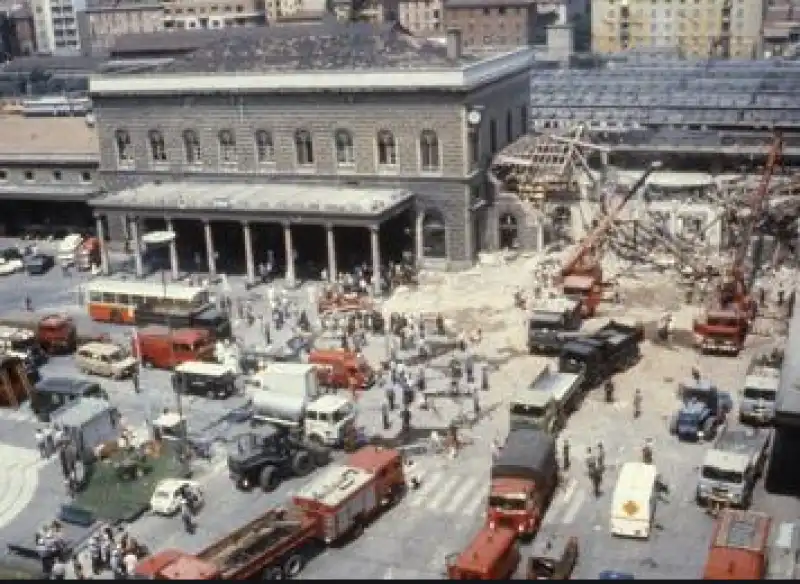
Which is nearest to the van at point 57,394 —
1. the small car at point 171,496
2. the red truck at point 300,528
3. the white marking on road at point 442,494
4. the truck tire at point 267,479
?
the small car at point 171,496

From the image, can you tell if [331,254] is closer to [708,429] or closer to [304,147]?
[304,147]

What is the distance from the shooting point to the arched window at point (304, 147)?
7200 centimetres

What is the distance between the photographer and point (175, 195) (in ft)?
237

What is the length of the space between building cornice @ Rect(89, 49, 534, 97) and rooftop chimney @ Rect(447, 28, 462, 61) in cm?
219

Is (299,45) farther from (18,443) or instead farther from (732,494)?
(732,494)

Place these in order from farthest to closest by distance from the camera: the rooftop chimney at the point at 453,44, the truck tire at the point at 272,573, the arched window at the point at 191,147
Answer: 1. the arched window at the point at 191,147
2. the rooftop chimney at the point at 453,44
3. the truck tire at the point at 272,573

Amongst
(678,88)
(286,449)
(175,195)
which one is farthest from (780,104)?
(286,449)

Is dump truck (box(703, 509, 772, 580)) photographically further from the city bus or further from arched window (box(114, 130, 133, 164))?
arched window (box(114, 130, 133, 164))

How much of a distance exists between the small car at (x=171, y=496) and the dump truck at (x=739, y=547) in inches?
746

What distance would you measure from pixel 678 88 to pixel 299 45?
39.6 metres

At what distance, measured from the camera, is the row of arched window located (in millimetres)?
69312

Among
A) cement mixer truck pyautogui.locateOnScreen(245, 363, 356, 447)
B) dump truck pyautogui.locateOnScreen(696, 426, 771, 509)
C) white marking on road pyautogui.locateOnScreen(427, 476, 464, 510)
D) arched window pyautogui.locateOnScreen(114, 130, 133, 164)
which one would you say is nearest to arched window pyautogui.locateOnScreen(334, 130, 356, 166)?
arched window pyautogui.locateOnScreen(114, 130, 133, 164)

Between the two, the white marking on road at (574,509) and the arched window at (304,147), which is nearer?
the white marking on road at (574,509)

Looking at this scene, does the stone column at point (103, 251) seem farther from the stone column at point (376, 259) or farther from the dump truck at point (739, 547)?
the dump truck at point (739, 547)
